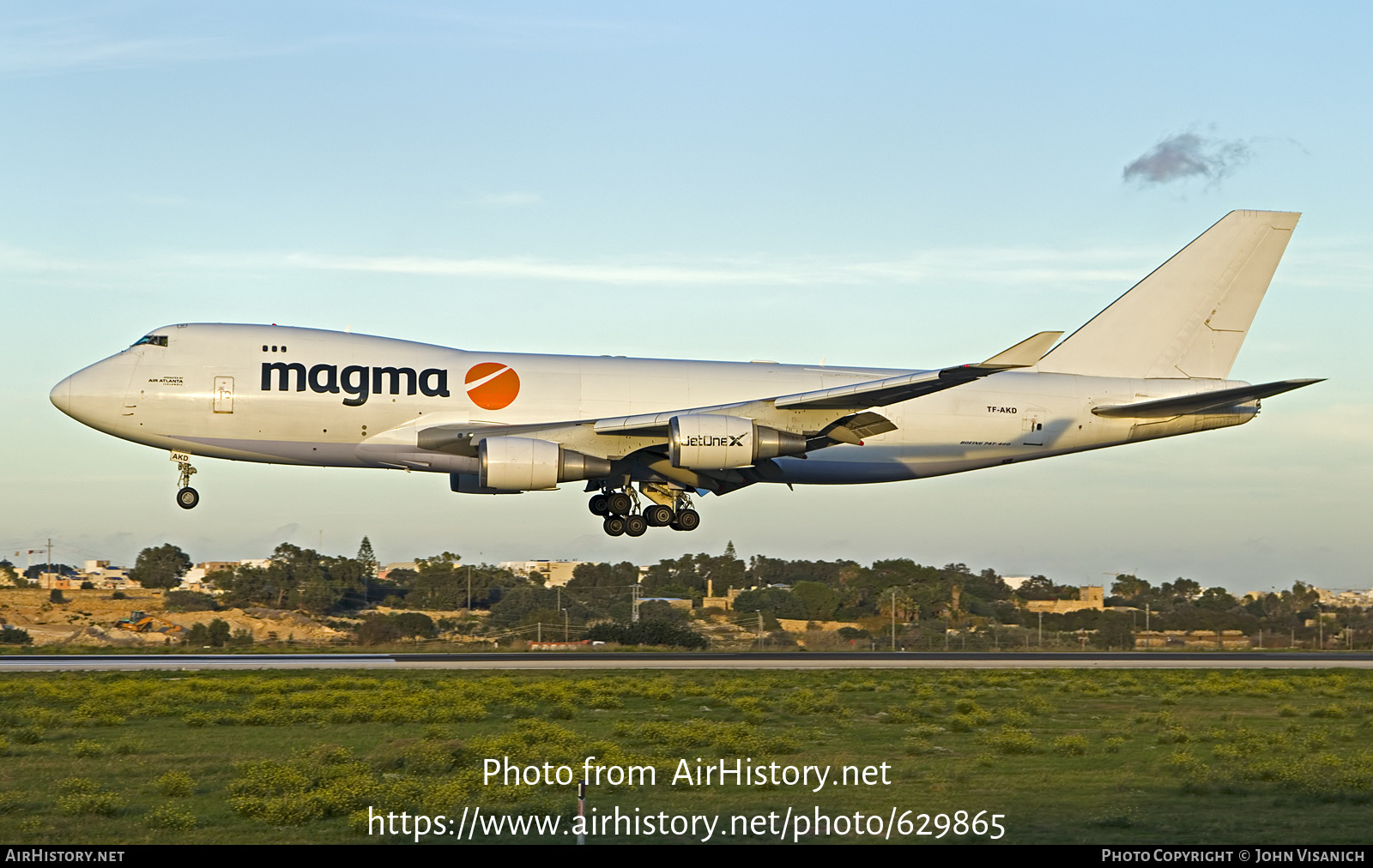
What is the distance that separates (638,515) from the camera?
128 ft

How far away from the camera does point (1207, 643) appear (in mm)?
66438

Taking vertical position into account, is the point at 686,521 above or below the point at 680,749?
above

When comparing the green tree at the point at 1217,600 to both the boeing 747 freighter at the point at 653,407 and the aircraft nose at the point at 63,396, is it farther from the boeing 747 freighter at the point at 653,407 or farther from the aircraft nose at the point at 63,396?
the aircraft nose at the point at 63,396

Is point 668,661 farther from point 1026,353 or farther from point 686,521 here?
point 1026,353

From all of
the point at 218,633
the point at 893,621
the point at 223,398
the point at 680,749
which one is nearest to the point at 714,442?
the point at 223,398

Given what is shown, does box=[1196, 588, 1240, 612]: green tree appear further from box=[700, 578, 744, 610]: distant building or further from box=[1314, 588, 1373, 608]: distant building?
box=[700, 578, 744, 610]: distant building

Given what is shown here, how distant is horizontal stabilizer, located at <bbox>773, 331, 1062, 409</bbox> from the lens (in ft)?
98.2

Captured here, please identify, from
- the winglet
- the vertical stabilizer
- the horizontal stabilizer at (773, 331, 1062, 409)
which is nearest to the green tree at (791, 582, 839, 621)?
the vertical stabilizer

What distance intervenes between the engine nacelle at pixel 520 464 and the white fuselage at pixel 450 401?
1.30 m

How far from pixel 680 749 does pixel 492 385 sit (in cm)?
1600
